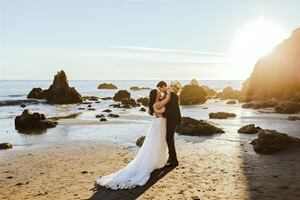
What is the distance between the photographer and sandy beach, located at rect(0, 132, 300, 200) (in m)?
7.97

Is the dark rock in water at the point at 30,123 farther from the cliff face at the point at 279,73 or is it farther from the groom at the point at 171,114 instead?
the cliff face at the point at 279,73

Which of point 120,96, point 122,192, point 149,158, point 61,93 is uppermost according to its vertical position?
point 61,93

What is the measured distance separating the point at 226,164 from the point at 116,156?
5078 millimetres

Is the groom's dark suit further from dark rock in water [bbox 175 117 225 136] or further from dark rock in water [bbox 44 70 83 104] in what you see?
dark rock in water [bbox 44 70 83 104]

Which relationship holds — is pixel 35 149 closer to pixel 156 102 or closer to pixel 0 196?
pixel 0 196

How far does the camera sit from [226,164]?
10930 millimetres

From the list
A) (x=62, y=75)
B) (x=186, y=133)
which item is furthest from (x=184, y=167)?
(x=62, y=75)

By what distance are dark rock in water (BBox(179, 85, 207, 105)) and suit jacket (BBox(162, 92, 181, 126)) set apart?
4408 centimetres

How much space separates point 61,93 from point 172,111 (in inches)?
2315

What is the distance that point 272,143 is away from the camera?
13.2 meters

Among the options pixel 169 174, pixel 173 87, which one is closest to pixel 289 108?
pixel 173 87

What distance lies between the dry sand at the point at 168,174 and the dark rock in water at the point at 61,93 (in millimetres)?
49754

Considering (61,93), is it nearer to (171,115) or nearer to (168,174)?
(171,115)

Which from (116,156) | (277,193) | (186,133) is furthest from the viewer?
(186,133)
